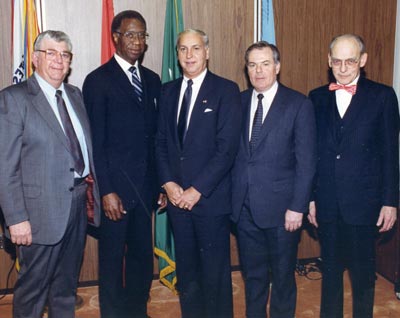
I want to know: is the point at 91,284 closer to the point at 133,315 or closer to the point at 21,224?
the point at 133,315

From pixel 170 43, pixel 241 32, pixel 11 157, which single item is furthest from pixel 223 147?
pixel 241 32

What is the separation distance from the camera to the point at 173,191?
9.90 feet

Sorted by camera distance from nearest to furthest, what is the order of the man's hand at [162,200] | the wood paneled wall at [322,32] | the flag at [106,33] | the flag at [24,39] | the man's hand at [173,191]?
the man's hand at [173,191] < the man's hand at [162,200] < the flag at [24,39] < the flag at [106,33] < the wood paneled wall at [322,32]

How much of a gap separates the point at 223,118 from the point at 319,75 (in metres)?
1.86

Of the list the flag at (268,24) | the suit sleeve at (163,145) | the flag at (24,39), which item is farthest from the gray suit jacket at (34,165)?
the flag at (268,24)

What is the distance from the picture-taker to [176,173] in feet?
10.1

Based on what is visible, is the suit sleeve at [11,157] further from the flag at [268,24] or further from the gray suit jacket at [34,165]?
the flag at [268,24]

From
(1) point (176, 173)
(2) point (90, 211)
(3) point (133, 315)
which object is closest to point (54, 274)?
(2) point (90, 211)

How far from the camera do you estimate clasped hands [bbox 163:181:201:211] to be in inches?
117

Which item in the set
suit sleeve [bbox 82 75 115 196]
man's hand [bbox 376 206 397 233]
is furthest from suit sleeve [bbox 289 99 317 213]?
suit sleeve [bbox 82 75 115 196]

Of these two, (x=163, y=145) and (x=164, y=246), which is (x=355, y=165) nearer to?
(x=163, y=145)

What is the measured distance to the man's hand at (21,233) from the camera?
2.68 meters

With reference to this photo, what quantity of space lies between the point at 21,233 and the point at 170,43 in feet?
6.59

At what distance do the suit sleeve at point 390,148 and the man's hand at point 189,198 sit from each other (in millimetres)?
1162
